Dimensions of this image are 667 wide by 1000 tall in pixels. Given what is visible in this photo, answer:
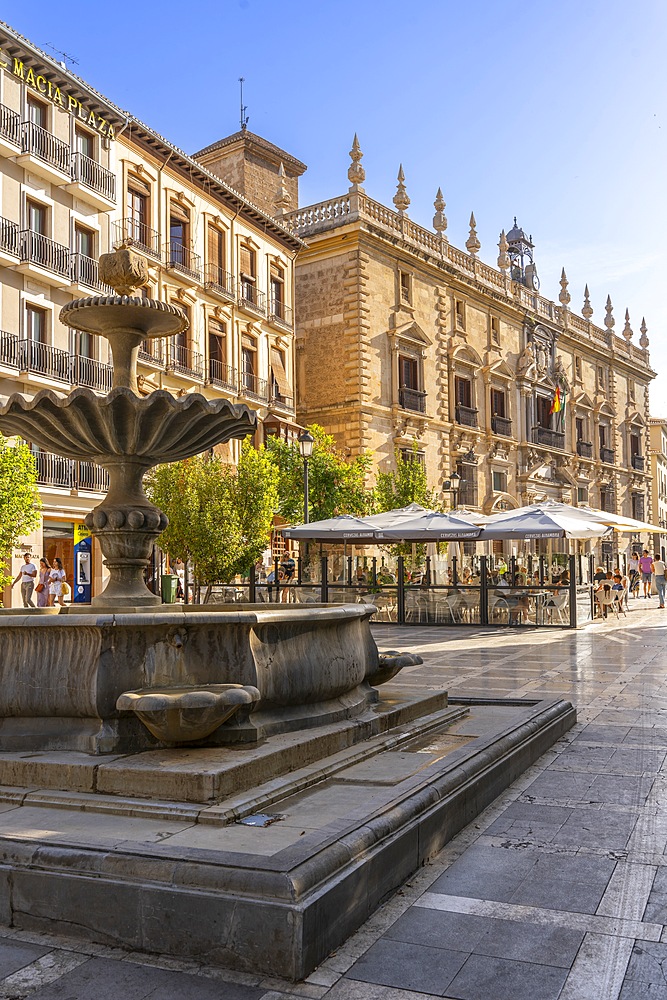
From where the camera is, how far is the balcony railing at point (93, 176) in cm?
2412

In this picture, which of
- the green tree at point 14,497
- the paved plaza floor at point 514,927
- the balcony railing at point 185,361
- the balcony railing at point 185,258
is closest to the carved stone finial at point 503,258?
the balcony railing at point 185,258

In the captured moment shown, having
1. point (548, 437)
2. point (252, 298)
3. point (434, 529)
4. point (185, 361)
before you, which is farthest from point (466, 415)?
point (434, 529)

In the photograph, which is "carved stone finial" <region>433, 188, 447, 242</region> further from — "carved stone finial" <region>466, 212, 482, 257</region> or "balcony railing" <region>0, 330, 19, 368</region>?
"balcony railing" <region>0, 330, 19, 368</region>

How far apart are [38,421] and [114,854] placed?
375cm

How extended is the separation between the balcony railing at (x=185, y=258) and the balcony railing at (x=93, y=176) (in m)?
2.41

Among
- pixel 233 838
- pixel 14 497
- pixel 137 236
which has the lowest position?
pixel 233 838

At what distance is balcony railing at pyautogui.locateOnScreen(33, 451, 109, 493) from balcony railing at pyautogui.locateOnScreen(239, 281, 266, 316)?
8120 mm

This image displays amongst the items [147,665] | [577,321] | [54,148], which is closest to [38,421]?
[147,665]

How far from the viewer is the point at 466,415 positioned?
3688 centimetres

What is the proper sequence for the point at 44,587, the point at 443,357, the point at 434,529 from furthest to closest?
the point at 443,357 → the point at 44,587 → the point at 434,529

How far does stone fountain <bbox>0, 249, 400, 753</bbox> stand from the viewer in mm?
4562

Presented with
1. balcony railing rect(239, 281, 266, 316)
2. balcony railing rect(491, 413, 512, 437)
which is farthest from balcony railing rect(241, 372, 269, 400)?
balcony railing rect(491, 413, 512, 437)

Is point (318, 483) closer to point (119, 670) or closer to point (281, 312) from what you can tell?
point (281, 312)

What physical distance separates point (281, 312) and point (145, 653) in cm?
2803
